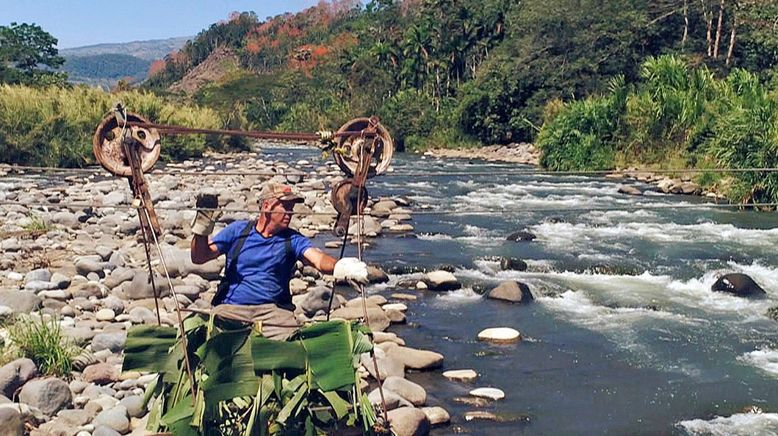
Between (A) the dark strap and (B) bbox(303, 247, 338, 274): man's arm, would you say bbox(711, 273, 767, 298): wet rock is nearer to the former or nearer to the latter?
(B) bbox(303, 247, 338, 274): man's arm

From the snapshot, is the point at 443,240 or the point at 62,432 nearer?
the point at 62,432

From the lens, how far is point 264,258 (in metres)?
4.57

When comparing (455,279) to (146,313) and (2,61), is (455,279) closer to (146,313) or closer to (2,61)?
(146,313)

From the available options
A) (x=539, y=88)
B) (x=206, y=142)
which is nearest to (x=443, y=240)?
(x=206, y=142)

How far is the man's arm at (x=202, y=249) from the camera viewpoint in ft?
14.6

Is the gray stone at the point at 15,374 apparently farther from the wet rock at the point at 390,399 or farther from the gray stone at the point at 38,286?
the gray stone at the point at 38,286

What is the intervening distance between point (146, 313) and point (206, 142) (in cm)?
2514

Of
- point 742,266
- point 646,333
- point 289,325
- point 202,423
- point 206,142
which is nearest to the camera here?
Answer: point 202,423

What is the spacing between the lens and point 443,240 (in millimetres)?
13852

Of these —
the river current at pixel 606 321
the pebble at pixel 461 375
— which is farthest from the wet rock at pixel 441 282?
the pebble at pixel 461 375

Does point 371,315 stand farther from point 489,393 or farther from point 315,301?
point 489,393

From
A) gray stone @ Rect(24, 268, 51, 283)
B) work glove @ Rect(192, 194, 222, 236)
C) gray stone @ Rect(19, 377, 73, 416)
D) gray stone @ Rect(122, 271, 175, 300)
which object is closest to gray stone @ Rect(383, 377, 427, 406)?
gray stone @ Rect(19, 377, 73, 416)

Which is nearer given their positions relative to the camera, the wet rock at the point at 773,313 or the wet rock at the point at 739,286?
the wet rock at the point at 773,313

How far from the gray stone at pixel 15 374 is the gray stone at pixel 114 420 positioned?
70 cm
